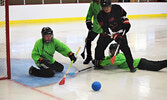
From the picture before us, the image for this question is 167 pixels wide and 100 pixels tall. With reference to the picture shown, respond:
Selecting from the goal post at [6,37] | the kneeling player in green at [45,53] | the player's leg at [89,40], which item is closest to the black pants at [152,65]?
the player's leg at [89,40]

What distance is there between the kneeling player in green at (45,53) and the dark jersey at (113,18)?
25.7 inches

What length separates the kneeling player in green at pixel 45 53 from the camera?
3967mm

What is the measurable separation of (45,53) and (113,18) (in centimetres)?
106

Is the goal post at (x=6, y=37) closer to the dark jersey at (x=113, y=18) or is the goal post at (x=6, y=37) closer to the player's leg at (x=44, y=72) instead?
the player's leg at (x=44, y=72)

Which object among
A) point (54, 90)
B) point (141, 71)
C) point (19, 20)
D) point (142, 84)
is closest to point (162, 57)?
point (141, 71)

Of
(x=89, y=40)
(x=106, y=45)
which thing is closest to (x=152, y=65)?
(x=106, y=45)

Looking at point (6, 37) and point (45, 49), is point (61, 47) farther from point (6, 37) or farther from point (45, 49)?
point (6, 37)

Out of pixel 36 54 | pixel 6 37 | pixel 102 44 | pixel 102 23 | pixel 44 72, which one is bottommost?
pixel 44 72

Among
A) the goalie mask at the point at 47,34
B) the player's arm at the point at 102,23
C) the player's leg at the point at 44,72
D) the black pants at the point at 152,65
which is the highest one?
the player's arm at the point at 102,23

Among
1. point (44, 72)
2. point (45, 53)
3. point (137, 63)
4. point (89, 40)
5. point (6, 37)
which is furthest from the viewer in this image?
point (89, 40)

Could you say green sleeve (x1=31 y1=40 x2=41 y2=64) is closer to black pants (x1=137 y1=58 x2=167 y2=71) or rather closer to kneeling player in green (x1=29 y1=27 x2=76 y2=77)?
kneeling player in green (x1=29 y1=27 x2=76 y2=77)

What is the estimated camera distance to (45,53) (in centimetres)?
412

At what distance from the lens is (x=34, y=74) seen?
4.09m

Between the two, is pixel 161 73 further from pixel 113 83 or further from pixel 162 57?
pixel 162 57
